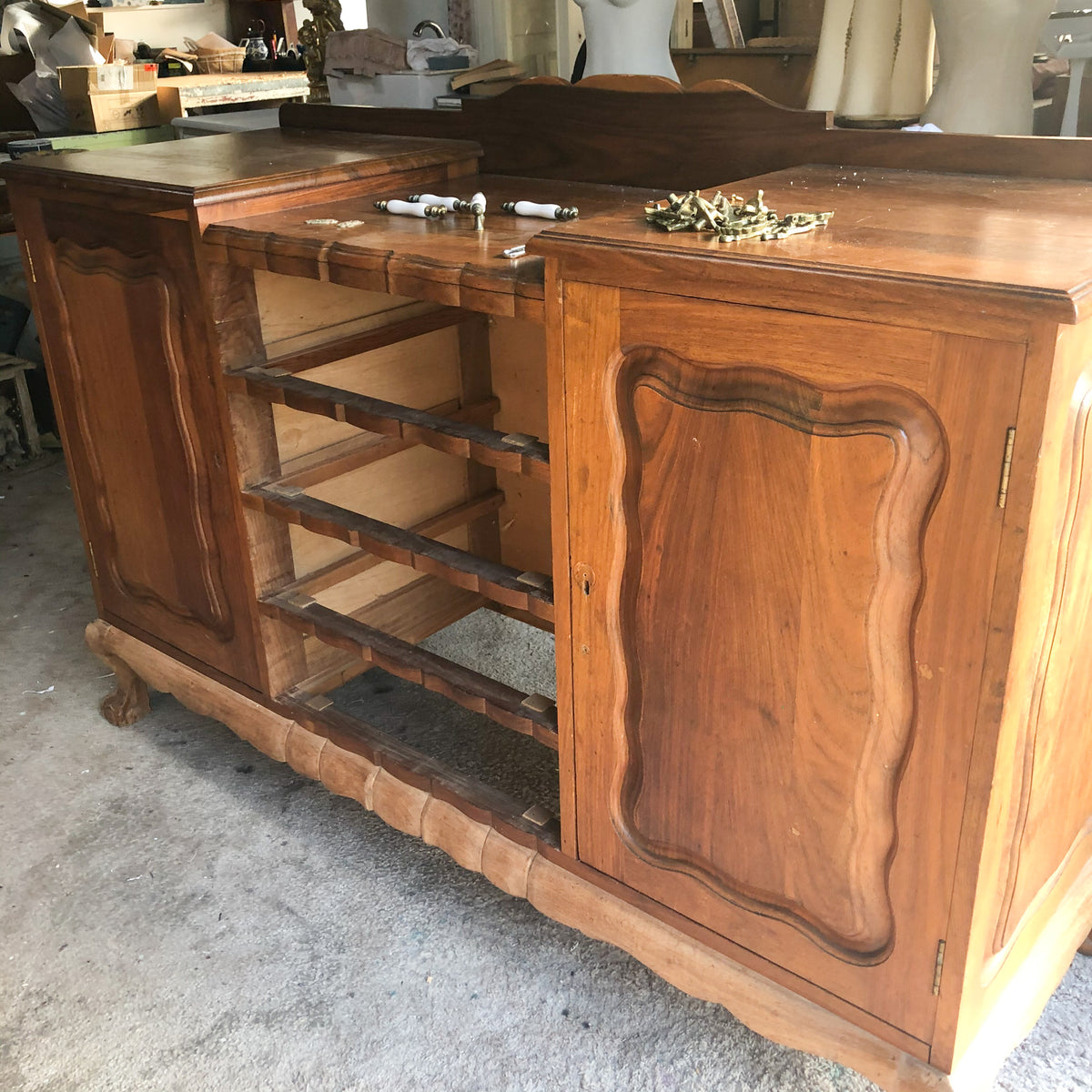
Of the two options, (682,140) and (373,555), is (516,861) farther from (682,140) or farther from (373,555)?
(682,140)

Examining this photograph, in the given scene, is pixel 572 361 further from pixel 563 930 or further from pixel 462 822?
pixel 563 930

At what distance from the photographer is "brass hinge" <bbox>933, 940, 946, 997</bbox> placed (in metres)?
1.06

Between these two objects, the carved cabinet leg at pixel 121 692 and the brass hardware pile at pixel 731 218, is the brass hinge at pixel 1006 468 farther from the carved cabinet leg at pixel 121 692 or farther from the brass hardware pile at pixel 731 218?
the carved cabinet leg at pixel 121 692

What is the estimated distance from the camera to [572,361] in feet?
3.67

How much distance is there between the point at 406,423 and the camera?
1.39 metres

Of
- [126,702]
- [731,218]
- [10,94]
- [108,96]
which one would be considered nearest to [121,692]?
[126,702]

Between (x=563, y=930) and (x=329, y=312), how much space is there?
1048mm

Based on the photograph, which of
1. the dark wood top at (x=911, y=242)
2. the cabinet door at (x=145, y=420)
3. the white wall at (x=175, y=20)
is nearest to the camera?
the dark wood top at (x=911, y=242)

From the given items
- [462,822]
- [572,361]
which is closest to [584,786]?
[462,822]

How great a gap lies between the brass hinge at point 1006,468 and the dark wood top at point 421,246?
0.49 meters

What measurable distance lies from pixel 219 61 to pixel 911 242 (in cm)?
508

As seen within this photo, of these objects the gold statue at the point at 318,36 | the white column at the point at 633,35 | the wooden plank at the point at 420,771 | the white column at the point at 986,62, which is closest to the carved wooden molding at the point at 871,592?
the wooden plank at the point at 420,771

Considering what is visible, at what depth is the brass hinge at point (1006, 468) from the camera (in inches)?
33.6

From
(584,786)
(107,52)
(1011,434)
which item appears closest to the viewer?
(1011,434)
